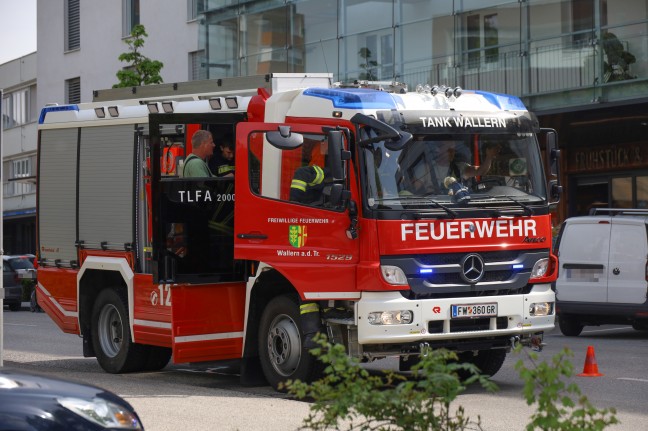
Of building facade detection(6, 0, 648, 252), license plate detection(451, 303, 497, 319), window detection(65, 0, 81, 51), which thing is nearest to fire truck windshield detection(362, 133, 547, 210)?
license plate detection(451, 303, 497, 319)

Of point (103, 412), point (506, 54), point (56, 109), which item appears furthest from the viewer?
point (506, 54)

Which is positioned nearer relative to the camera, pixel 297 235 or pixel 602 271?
pixel 297 235

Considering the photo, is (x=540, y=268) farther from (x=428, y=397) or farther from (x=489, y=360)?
(x=428, y=397)

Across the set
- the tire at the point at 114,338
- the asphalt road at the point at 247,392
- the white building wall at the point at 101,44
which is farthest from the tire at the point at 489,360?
the white building wall at the point at 101,44

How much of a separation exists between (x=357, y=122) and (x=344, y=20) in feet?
63.6

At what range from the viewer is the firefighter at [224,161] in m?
12.9

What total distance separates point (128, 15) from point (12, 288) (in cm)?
1398

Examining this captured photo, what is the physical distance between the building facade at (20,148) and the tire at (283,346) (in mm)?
43947

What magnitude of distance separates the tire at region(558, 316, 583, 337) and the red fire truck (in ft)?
24.3

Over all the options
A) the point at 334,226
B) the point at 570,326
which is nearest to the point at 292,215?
the point at 334,226

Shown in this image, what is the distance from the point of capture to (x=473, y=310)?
1149 cm

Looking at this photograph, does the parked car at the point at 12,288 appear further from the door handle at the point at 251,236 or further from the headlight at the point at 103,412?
the headlight at the point at 103,412

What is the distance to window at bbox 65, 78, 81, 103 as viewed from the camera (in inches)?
1949

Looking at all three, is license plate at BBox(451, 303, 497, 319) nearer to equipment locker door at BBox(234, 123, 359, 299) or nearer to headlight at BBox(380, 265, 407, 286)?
headlight at BBox(380, 265, 407, 286)
